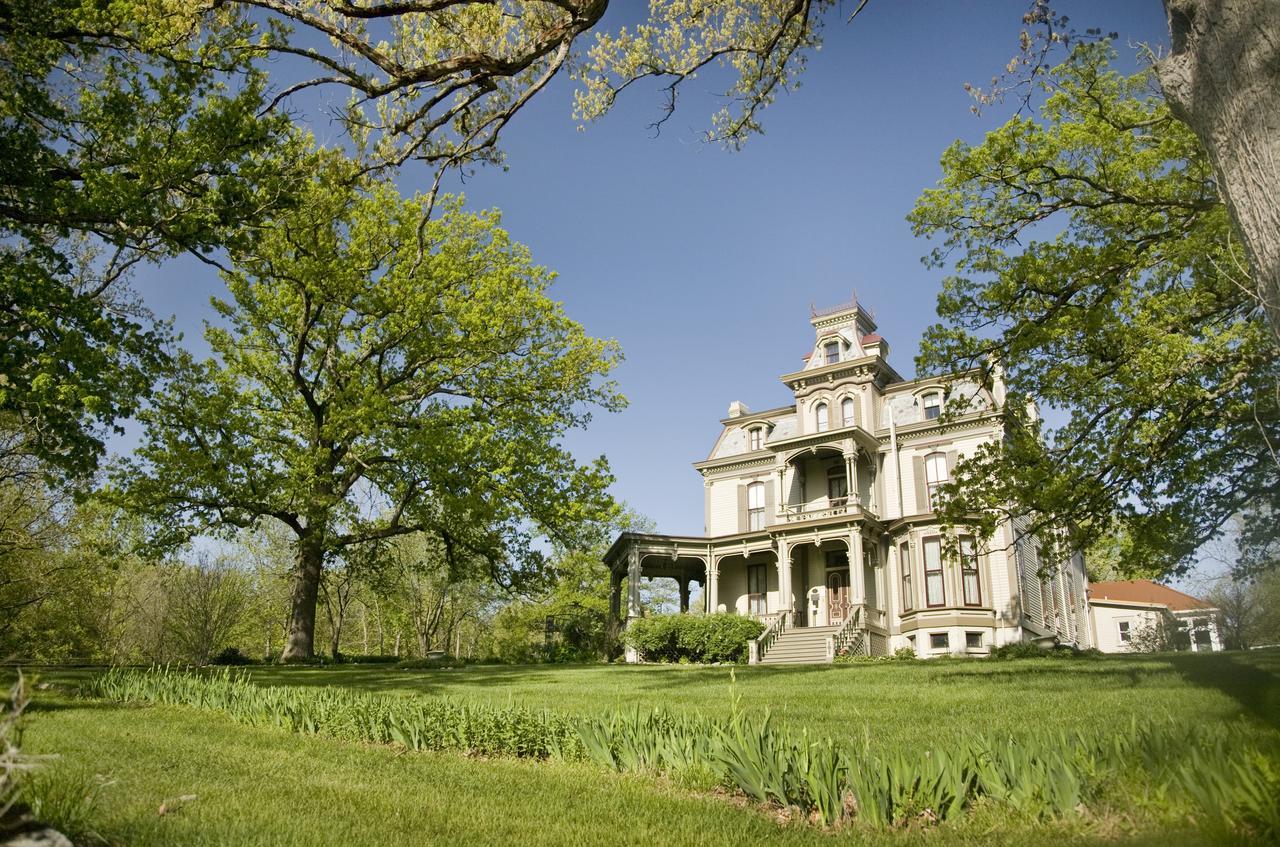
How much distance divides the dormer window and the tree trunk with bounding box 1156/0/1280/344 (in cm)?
2911

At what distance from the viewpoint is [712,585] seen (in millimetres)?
33438

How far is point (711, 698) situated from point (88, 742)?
26.5 ft

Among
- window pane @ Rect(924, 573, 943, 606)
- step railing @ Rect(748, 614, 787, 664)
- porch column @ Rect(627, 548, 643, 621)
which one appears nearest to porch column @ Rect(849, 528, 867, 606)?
window pane @ Rect(924, 573, 943, 606)

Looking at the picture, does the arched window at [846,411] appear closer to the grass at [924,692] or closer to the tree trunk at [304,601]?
the grass at [924,692]

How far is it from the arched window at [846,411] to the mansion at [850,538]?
0.06m

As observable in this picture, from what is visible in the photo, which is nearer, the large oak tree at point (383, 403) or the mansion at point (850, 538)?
the large oak tree at point (383, 403)

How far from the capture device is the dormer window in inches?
1265

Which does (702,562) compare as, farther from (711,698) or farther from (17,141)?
(17,141)

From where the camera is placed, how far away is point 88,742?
7859 millimetres

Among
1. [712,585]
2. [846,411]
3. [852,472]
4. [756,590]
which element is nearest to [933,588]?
[852,472]

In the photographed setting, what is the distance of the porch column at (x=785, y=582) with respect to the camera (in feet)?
101

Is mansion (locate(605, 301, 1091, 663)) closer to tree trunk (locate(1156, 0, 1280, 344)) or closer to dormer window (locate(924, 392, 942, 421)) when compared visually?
dormer window (locate(924, 392, 942, 421))

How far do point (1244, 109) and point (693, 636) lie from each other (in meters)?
27.0

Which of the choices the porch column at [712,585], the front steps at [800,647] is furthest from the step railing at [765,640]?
the porch column at [712,585]
